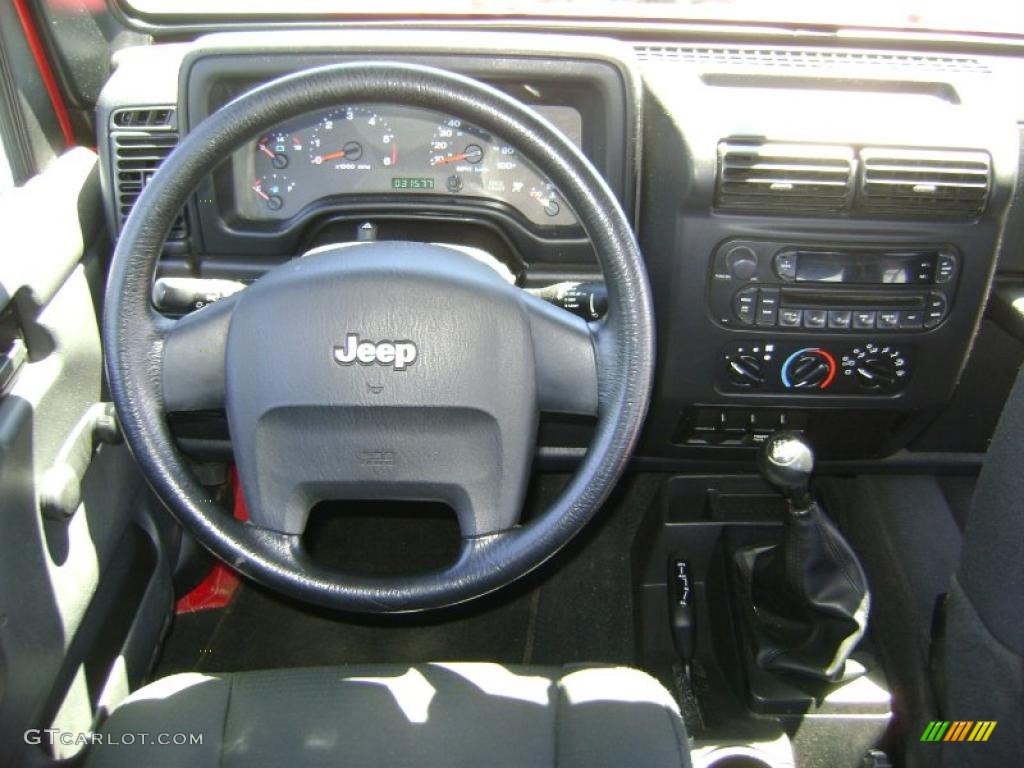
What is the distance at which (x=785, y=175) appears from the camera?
153 centimetres

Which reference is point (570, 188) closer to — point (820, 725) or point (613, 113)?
point (613, 113)

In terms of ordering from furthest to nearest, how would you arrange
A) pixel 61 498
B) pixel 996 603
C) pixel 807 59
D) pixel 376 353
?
1. pixel 807 59
2. pixel 61 498
3. pixel 996 603
4. pixel 376 353

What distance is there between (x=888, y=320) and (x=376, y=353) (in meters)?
0.90

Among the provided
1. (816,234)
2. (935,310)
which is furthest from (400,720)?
(935,310)

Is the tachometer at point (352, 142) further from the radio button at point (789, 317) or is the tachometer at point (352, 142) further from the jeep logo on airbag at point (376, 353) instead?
the radio button at point (789, 317)

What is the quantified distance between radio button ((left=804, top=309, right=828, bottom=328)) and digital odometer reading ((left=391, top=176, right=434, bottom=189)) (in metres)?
0.66

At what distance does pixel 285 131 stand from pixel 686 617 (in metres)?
1.24

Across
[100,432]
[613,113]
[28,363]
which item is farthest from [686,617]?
[28,363]

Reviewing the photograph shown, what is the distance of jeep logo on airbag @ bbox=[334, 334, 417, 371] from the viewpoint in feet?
4.00

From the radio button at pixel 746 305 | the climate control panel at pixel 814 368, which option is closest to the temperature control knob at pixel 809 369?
the climate control panel at pixel 814 368

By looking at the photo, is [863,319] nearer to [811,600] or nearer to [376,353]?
[811,600]

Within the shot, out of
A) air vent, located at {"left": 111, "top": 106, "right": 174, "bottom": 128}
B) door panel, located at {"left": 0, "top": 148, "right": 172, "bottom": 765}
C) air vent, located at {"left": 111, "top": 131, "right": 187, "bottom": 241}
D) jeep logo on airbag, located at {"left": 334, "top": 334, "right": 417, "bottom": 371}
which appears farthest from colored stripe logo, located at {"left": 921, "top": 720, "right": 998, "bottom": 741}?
air vent, located at {"left": 111, "top": 106, "right": 174, "bottom": 128}

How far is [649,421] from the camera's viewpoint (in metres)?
1.88

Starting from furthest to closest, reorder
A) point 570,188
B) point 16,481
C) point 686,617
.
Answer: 1. point 686,617
2. point 16,481
3. point 570,188
